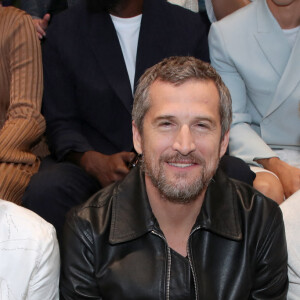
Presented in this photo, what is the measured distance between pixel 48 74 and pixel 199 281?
1122mm

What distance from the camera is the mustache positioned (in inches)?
61.8

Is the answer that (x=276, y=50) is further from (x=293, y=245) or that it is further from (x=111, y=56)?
(x=293, y=245)

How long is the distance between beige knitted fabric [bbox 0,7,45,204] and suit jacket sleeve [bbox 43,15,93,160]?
0.05m

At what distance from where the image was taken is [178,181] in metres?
1.59

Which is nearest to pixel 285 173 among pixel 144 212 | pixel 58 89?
pixel 144 212

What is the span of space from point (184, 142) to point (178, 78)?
0.19 metres

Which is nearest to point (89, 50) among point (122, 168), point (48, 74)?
point (48, 74)

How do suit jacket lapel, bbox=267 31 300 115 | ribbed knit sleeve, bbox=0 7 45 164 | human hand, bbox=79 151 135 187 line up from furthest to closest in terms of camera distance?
suit jacket lapel, bbox=267 31 300 115
ribbed knit sleeve, bbox=0 7 45 164
human hand, bbox=79 151 135 187

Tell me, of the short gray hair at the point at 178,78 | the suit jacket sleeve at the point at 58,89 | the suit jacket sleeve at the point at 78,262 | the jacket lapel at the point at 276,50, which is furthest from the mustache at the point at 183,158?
the jacket lapel at the point at 276,50

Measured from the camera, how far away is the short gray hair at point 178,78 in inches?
64.0

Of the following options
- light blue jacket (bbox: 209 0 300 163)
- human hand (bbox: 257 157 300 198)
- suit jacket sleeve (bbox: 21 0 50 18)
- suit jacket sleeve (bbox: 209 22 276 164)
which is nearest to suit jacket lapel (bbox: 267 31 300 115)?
light blue jacket (bbox: 209 0 300 163)

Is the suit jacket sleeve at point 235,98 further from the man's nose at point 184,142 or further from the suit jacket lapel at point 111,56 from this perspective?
the man's nose at point 184,142

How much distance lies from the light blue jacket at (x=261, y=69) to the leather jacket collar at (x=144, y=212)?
0.67m

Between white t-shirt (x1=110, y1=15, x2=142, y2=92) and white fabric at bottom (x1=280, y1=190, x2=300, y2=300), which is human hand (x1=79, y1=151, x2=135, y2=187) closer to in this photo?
white t-shirt (x1=110, y1=15, x2=142, y2=92)
